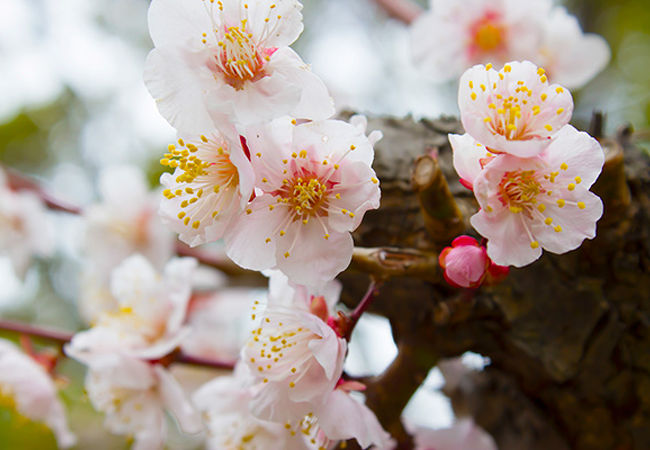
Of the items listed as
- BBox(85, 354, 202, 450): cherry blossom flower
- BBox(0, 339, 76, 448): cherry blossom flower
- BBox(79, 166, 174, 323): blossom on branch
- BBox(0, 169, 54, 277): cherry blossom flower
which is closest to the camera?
BBox(85, 354, 202, 450): cherry blossom flower

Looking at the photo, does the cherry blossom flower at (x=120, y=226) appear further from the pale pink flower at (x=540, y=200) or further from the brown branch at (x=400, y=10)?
the pale pink flower at (x=540, y=200)

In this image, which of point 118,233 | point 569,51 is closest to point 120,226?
point 118,233

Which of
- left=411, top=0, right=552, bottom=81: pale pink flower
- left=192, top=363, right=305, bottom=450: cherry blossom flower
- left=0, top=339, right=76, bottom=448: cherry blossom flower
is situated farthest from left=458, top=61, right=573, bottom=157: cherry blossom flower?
left=0, top=339, right=76, bottom=448: cherry blossom flower

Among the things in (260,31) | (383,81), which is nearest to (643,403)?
(260,31)

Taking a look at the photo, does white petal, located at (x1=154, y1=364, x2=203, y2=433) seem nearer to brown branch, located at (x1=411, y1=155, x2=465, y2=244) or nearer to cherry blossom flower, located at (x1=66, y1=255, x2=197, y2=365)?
cherry blossom flower, located at (x1=66, y1=255, x2=197, y2=365)

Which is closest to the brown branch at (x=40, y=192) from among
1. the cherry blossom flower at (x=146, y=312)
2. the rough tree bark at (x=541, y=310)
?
the cherry blossom flower at (x=146, y=312)

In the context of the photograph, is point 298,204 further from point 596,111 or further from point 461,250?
point 596,111
